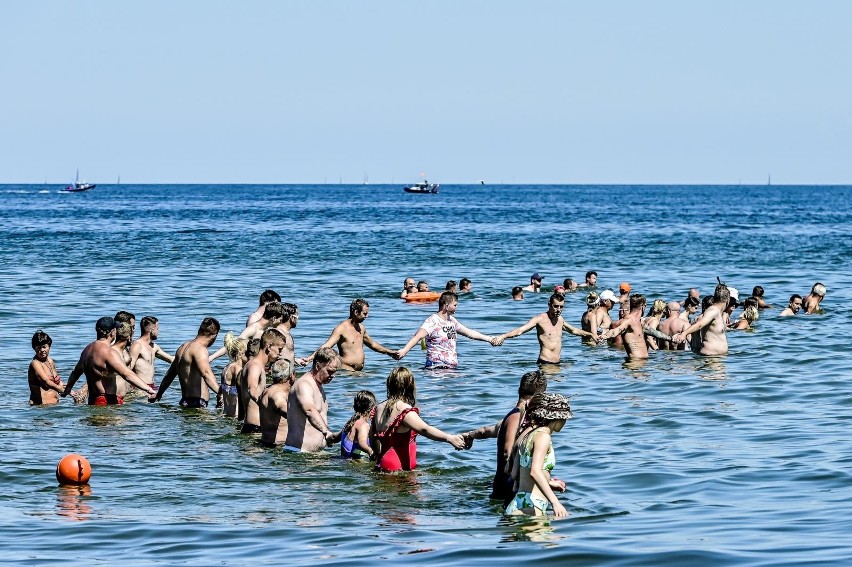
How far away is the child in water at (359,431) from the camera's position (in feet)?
41.6

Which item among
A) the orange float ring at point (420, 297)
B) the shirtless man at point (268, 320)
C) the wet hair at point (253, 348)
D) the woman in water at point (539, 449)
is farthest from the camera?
the orange float ring at point (420, 297)

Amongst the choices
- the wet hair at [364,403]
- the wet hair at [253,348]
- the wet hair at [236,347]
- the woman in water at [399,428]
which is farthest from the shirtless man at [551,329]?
the woman in water at [399,428]

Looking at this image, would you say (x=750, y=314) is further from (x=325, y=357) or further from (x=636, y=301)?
(x=325, y=357)

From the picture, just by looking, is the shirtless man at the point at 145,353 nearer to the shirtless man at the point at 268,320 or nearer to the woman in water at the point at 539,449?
the shirtless man at the point at 268,320

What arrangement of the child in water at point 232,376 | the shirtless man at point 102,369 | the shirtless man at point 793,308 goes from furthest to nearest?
the shirtless man at point 793,308 → the shirtless man at point 102,369 → the child in water at point 232,376

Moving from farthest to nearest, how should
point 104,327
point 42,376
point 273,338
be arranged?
point 42,376 → point 104,327 → point 273,338

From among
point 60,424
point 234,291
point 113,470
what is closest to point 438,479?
point 113,470

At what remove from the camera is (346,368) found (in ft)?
64.3

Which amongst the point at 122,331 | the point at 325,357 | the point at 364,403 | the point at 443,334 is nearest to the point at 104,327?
the point at 122,331

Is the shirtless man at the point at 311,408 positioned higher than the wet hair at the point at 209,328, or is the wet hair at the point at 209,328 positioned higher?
the wet hair at the point at 209,328

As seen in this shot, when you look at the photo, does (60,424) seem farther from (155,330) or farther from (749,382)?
(749,382)

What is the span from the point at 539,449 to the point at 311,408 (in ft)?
12.3

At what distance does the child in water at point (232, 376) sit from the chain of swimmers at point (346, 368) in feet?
0.06

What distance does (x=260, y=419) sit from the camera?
14.3 metres
